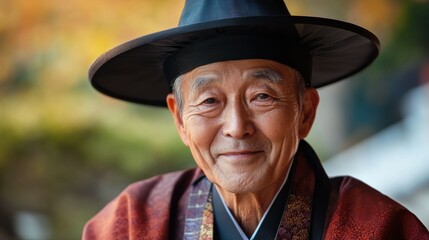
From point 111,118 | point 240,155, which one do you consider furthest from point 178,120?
point 111,118

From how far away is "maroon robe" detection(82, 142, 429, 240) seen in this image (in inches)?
90.7

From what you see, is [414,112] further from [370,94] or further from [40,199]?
[40,199]

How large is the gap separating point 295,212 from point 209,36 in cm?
63

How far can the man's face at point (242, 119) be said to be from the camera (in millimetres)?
2229

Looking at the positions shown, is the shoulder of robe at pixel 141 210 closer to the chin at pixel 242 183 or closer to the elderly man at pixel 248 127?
the elderly man at pixel 248 127

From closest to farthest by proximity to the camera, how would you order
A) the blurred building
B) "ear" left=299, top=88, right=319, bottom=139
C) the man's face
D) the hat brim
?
the hat brim, the man's face, "ear" left=299, top=88, right=319, bottom=139, the blurred building

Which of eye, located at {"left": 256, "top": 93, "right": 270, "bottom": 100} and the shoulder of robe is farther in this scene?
the shoulder of robe

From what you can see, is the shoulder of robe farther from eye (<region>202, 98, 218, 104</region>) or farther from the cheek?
eye (<region>202, 98, 218, 104</region>)

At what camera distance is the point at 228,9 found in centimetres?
224

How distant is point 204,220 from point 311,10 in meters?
A: 4.09

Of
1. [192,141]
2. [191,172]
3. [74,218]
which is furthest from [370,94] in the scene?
[192,141]

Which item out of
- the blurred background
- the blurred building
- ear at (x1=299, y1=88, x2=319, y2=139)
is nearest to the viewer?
ear at (x1=299, y1=88, x2=319, y2=139)

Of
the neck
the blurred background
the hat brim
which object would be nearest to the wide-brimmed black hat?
the hat brim

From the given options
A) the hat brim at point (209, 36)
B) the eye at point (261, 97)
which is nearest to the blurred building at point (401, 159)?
the hat brim at point (209, 36)
